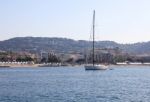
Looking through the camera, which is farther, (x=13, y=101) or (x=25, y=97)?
(x=25, y=97)

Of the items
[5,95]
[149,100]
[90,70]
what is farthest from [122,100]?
[90,70]

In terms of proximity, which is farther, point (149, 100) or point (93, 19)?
point (93, 19)

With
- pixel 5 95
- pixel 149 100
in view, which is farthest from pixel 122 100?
pixel 5 95

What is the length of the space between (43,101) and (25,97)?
4775mm

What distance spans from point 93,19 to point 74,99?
88.6 m

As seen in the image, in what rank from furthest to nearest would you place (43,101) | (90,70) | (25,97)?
(90,70)
(25,97)
(43,101)

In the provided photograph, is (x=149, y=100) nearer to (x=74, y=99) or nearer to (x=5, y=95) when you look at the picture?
(x=74, y=99)

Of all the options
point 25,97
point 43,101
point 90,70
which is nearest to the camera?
point 43,101

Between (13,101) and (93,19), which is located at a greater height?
(93,19)

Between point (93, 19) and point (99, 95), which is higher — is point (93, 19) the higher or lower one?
the higher one

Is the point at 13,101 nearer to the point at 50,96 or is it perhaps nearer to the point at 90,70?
the point at 50,96

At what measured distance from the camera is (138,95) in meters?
54.4

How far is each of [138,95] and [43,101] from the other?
12.1 meters

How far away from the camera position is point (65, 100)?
161ft
